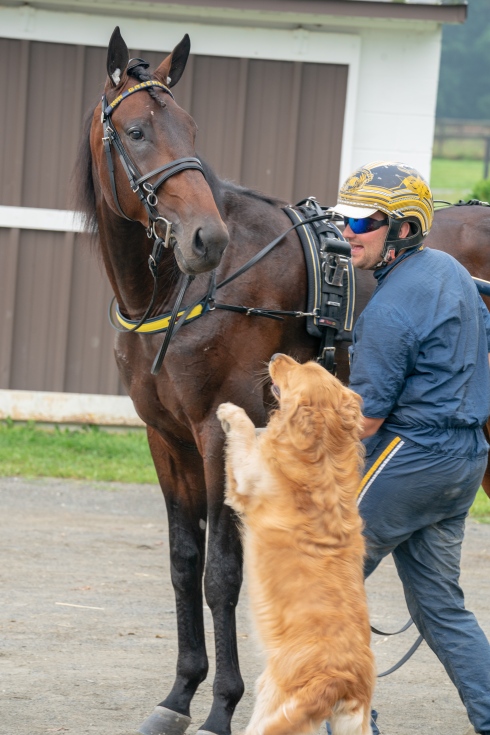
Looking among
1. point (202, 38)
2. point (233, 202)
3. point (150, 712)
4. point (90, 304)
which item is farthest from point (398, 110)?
point (150, 712)

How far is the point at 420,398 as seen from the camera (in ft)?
12.4

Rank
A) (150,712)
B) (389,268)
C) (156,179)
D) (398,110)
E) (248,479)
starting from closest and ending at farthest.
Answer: (248,479) < (389,268) < (156,179) < (150,712) < (398,110)

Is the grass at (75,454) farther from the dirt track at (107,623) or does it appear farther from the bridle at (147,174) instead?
the bridle at (147,174)

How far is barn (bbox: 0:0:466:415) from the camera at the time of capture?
9727mm

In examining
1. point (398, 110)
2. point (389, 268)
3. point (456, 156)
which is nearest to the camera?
point (389, 268)

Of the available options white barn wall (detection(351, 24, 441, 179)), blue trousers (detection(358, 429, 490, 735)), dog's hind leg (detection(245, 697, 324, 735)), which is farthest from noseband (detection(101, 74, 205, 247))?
white barn wall (detection(351, 24, 441, 179))

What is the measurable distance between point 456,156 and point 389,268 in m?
38.0

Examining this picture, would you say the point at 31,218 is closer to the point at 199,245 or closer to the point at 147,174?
the point at 147,174

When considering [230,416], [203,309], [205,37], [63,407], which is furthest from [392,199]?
[63,407]

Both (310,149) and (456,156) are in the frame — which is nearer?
(310,149)

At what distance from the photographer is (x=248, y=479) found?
11.9ft

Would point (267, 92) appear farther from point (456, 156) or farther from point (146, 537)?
point (456, 156)

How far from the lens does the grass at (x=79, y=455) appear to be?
29.2 feet

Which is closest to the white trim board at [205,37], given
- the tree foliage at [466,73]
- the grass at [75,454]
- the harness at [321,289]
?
the grass at [75,454]
